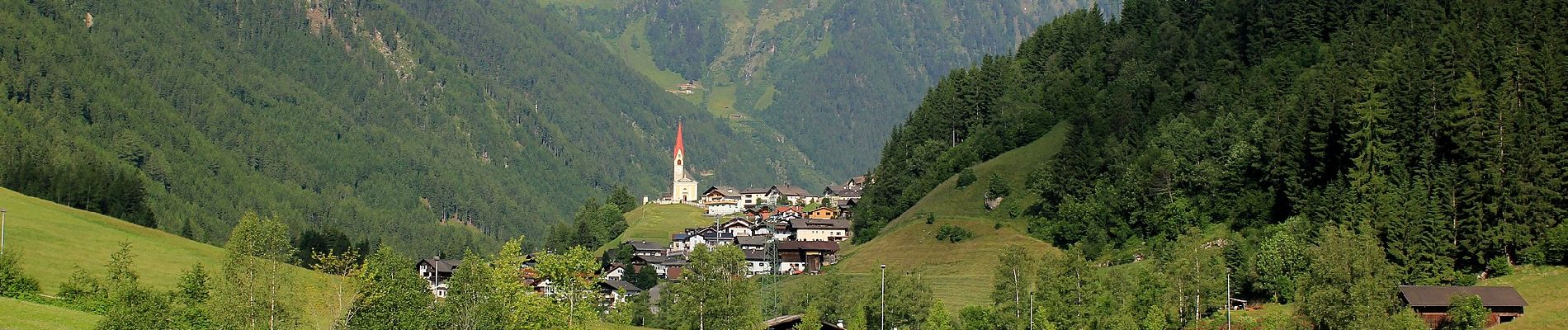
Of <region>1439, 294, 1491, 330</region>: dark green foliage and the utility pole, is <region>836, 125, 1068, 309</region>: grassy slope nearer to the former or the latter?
<region>1439, 294, 1491, 330</region>: dark green foliage

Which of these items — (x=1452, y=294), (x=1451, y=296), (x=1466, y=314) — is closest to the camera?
(x=1466, y=314)

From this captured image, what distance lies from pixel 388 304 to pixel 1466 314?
6811 centimetres

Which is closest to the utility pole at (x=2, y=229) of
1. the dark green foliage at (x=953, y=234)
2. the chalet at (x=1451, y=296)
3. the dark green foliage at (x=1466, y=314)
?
the dark green foliage at (x=953, y=234)

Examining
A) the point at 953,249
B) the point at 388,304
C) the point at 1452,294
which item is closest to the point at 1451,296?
the point at 1452,294

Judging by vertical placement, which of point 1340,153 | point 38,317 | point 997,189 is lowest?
point 38,317

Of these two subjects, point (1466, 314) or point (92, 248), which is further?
point (92, 248)

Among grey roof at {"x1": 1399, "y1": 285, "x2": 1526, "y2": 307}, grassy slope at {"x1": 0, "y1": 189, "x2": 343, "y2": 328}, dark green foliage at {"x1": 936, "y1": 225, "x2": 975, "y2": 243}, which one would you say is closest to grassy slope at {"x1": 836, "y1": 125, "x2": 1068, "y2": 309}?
dark green foliage at {"x1": 936, "y1": 225, "x2": 975, "y2": 243}

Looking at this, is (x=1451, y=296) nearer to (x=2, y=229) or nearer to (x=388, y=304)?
(x=388, y=304)

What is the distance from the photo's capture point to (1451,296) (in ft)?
379

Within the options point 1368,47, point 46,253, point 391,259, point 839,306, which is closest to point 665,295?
point 839,306

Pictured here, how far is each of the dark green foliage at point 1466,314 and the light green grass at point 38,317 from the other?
269ft

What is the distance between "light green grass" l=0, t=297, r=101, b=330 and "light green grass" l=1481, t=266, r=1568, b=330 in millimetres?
83517

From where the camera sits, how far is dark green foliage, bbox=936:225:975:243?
181 metres

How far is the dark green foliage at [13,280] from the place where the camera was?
113m
